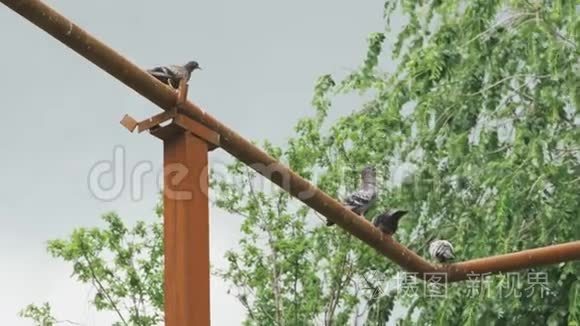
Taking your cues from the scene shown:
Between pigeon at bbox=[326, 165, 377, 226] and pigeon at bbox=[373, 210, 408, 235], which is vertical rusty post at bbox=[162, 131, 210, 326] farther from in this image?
pigeon at bbox=[326, 165, 377, 226]

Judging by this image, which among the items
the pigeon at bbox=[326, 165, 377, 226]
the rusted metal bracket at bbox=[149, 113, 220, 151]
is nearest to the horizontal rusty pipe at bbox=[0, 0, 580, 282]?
the rusted metal bracket at bbox=[149, 113, 220, 151]

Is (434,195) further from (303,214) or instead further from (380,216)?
(303,214)

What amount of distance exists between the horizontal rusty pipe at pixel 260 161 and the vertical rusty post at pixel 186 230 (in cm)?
10

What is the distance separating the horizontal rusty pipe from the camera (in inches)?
113

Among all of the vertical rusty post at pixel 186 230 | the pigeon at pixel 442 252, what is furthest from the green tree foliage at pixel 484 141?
the vertical rusty post at pixel 186 230

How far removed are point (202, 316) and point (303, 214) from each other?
8.38m

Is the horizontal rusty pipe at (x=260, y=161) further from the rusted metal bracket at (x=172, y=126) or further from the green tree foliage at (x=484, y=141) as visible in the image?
the green tree foliage at (x=484, y=141)

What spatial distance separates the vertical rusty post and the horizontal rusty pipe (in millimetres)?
99

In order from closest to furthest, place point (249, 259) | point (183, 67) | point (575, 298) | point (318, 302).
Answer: point (183, 67)
point (575, 298)
point (318, 302)
point (249, 259)

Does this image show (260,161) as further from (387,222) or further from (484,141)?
(484,141)

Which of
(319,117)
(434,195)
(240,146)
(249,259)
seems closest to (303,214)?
(249,259)

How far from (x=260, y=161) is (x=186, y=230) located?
432 mm

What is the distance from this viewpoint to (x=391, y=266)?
365 inches

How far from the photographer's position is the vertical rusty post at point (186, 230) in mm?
2980
